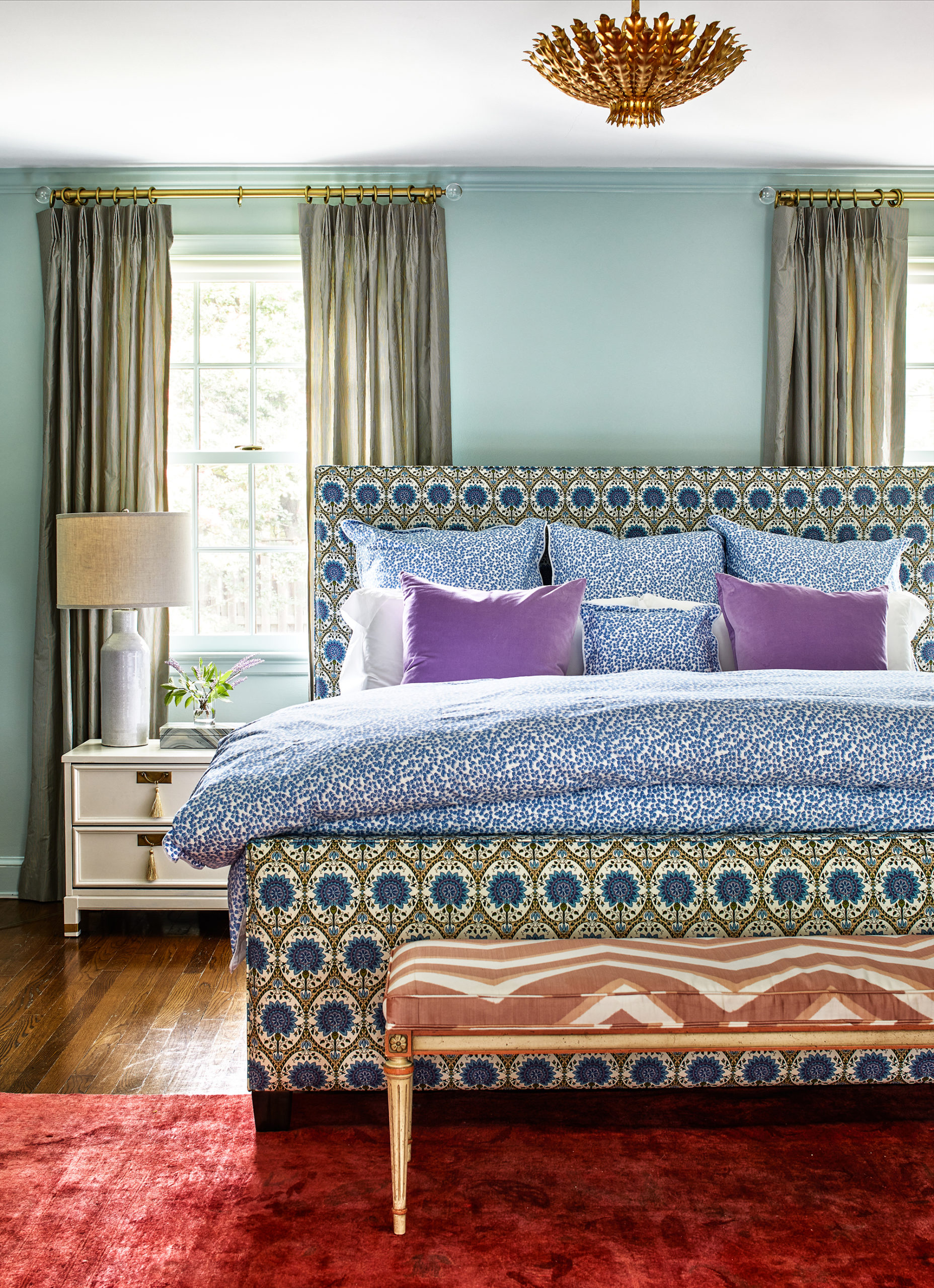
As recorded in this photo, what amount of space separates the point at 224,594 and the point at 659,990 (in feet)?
9.16

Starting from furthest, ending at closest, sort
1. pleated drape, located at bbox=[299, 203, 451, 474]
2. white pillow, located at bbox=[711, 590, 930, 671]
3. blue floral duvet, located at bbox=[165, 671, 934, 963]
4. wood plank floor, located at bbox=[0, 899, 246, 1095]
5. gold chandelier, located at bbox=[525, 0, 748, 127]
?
pleated drape, located at bbox=[299, 203, 451, 474], white pillow, located at bbox=[711, 590, 930, 671], wood plank floor, located at bbox=[0, 899, 246, 1095], gold chandelier, located at bbox=[525, 0, 748, 127], blue floral duvet, located at bbox=[165, 671, 934, 963]

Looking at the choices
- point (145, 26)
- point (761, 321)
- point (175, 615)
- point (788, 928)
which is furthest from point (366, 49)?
point (788, 928)

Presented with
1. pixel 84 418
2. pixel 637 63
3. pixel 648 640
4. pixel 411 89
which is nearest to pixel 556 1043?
pixel 648 640

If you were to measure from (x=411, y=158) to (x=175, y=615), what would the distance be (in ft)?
6.38

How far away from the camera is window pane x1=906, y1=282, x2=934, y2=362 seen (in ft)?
13.4

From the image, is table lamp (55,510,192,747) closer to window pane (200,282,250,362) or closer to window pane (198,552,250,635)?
window pane (198,552,250,635)

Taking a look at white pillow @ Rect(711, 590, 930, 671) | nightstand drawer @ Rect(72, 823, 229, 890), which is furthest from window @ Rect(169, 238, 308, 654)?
white pillow @ Rect(711, 590, 930, 671)

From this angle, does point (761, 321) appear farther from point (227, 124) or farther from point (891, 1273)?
point (891, 1273)

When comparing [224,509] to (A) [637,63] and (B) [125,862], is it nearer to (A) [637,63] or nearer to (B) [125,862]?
(B) [125,862]

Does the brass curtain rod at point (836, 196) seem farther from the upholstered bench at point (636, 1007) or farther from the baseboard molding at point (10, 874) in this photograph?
the baseboard molding at point (10, 874)

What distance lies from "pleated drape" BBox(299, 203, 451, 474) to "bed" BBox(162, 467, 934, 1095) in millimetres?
2037

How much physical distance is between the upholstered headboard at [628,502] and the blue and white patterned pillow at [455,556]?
13cm

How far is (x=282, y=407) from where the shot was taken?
4012mm

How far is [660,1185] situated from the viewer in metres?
1.88
